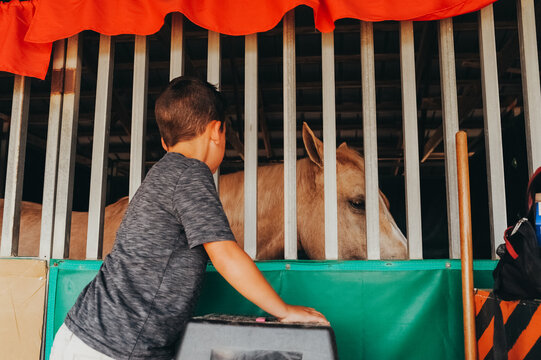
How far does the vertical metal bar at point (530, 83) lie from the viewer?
6.87 ft

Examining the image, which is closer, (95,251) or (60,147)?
(95,251)

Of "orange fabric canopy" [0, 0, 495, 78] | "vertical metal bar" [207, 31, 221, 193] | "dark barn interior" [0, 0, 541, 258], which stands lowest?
"vertical metal bar" [207, 31, 221, 193]

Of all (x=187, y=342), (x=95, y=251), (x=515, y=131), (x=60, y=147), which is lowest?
(x=187, y=342)

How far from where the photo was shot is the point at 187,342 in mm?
1168

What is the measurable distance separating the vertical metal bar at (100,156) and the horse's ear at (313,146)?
1.41m

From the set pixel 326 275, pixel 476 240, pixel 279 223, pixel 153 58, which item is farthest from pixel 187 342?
pixel 476 240

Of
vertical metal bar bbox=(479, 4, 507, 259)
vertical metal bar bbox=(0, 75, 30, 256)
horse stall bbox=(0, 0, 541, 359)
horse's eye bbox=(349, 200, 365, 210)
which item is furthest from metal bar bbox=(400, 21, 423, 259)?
vertical metal bar bbox=(0, 75, 30, 256)

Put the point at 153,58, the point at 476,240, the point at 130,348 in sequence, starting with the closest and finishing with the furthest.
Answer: the point at 130,348, the point at 153,58, the point at 476,240

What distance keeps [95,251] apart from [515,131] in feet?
16.0

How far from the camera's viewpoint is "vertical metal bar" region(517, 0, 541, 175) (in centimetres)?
209

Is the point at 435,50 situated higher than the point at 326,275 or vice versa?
the point at 435,50

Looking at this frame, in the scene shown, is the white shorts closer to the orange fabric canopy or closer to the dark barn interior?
the orange fabric canopy

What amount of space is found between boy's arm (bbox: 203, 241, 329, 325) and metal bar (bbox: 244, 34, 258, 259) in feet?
3.00

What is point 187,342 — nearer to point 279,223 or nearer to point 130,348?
point 130,348
